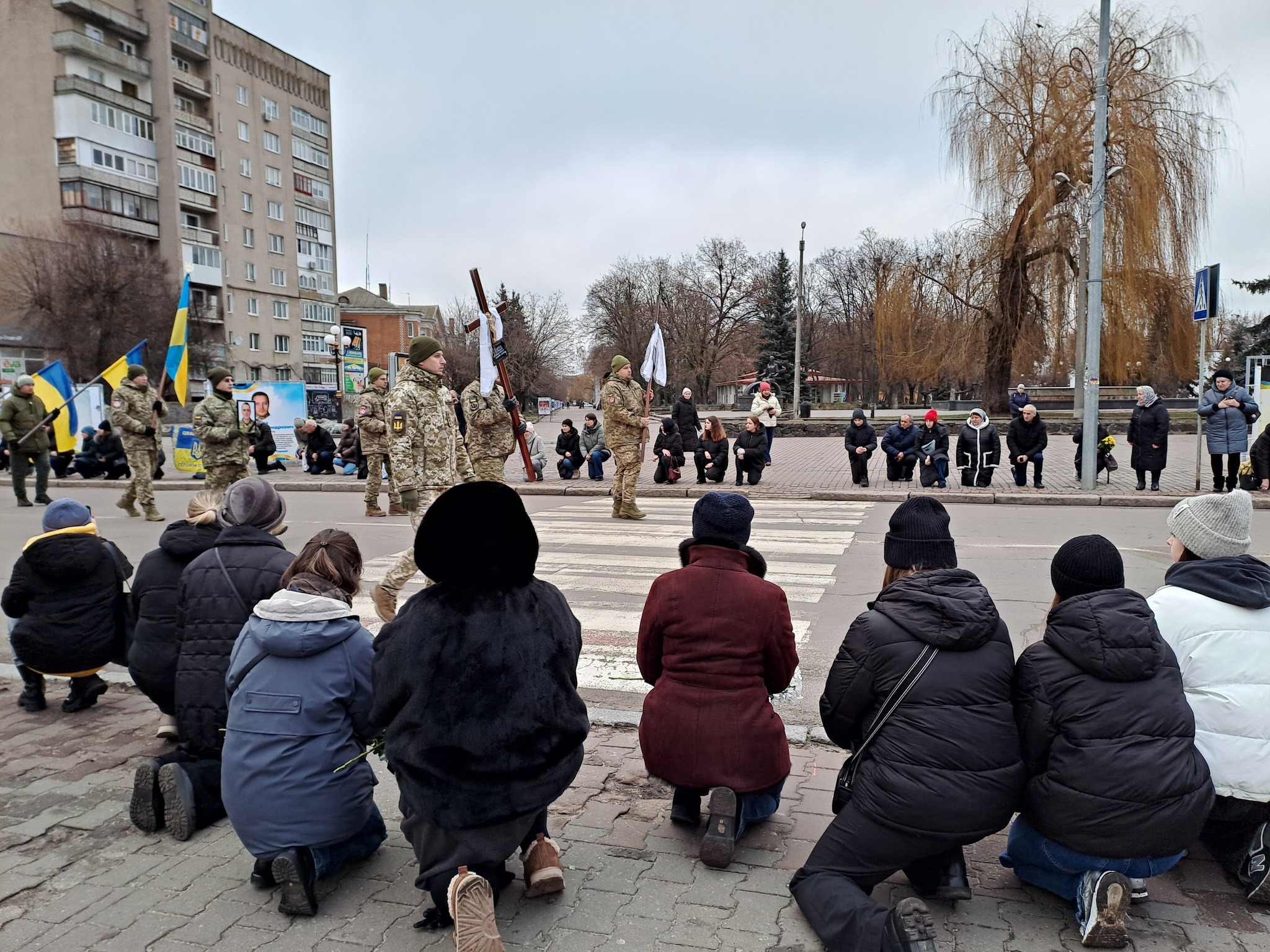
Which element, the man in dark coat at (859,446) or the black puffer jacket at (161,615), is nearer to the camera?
the black puffer jacket at (161,615)

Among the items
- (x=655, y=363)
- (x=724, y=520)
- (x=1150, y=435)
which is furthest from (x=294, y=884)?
(x=1150, y=435)

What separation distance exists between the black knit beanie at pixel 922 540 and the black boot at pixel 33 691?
497 cm

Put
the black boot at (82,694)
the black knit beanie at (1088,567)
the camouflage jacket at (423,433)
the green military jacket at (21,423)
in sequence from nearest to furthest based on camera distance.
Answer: the black knit beanie at (1088,567) < the black boot at (82,694) < the camouflage jacket at (423,433) < the green military jacket at (21,423)

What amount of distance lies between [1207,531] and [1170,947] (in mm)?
1418

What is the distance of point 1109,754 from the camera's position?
282 centimetres

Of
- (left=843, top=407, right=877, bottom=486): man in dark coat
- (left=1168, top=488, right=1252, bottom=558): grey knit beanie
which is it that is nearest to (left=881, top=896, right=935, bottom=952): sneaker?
(left=1168, top=488, right=1252, bottom=558): grey knit beanie

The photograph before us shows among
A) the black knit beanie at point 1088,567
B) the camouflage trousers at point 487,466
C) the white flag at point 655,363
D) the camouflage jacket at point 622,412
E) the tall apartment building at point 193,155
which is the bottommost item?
the camouflage trousers at point 487,466

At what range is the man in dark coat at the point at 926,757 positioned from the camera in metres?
2.90

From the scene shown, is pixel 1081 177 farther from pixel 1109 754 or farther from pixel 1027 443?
pixel 1109 754

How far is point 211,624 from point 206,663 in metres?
0.16

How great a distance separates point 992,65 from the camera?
1079 inches

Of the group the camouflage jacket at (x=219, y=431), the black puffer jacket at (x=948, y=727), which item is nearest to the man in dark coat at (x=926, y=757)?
the black puffer jacket at (x=948, y=727)

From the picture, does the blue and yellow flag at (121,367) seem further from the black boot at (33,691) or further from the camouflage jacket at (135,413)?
the black boot at (33,691)

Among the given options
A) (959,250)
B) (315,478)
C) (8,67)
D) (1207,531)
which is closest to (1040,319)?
(959,250)
